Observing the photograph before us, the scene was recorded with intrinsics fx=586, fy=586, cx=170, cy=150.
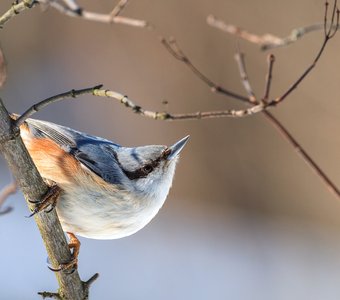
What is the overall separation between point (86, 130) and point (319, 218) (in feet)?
8.35

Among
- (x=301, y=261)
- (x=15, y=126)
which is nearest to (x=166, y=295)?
(x=301, y=261)

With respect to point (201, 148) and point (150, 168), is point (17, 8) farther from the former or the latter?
point (201, 148)

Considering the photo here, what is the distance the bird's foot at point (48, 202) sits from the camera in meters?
2.04

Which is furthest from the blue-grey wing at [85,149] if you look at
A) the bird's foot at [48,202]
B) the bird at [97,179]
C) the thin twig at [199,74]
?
the thin twig at [199,74]

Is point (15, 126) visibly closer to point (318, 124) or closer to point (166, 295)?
point (166, 295)

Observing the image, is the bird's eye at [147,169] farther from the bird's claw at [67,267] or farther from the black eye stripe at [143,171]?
the bird's claw at [67,267]

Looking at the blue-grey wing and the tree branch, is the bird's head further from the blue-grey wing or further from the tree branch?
the tree branch

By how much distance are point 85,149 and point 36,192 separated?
1.73ft

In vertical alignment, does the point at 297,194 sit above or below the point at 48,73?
below

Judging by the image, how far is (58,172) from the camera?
236 cm

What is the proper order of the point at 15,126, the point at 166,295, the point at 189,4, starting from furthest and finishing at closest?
the point at 189,4 → the point at 166,295 → the point at 15,126

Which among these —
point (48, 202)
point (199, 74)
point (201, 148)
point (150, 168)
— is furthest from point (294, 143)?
point (201, 148)

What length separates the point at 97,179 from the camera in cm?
238

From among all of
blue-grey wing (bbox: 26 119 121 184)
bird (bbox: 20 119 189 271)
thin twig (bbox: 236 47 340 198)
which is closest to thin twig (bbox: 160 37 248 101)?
thin twig (bbox: 236 47 340 198)
